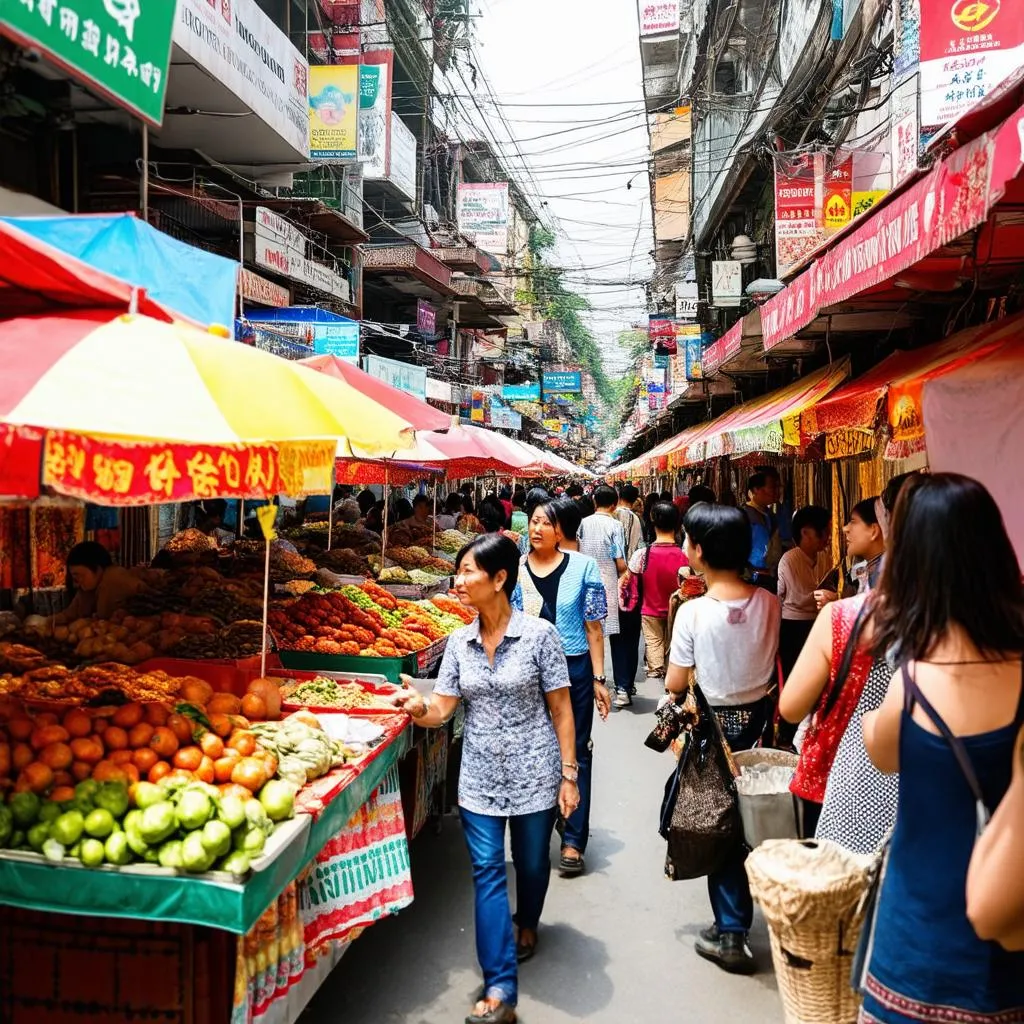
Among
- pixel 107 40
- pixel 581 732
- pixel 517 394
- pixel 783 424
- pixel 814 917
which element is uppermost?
pixel 517 394

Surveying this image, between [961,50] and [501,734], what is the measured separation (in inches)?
241

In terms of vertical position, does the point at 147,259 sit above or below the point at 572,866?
A: above

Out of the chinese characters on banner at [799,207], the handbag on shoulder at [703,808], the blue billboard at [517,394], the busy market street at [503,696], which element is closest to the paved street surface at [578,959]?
the busy market street at [503,696]

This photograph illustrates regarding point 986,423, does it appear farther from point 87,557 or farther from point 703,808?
point 87,557

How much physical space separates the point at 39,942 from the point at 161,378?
6.66ft

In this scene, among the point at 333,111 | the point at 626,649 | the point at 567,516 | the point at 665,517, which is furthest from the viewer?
the point at 333,111

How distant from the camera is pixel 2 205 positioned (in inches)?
340

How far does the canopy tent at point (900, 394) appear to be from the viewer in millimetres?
4348

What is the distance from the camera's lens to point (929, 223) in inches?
129

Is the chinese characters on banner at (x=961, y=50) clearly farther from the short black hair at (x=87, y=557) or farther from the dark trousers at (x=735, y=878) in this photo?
the short black hair at (x=87, y=557)

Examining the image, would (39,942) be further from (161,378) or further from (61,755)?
(161,378)

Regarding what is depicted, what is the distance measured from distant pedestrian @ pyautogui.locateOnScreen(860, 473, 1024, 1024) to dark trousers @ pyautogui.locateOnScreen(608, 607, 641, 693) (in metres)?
7.15

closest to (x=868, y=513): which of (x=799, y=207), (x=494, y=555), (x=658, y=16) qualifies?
(x=494, y=555)

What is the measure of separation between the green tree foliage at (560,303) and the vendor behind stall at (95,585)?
17568 millimetres
